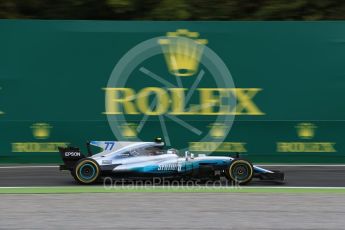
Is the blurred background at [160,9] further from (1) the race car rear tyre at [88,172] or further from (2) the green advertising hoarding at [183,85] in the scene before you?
(1) the race car rear tyre at [88,172]

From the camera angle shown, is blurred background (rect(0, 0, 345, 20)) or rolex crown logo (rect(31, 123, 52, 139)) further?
blurred background (rect(0, 0, 345, 20))

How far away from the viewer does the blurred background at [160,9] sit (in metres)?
18.0

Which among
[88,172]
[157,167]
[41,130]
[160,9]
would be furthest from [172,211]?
[160,9]

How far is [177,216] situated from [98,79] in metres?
7.34

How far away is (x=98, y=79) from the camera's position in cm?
1532

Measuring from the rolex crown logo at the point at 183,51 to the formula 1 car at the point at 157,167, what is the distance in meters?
3.91

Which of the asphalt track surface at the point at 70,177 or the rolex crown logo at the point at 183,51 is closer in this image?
the asphalt track surface at the point at 70,177

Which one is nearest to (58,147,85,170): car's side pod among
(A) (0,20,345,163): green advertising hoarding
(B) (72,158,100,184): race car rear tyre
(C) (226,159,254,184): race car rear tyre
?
(B) (72,158,100,184): race car rear tyre

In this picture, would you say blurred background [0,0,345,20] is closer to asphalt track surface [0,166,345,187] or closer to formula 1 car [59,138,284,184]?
asphalt track surface [0,166,345,187]

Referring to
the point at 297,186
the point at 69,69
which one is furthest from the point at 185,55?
the point at 297,186

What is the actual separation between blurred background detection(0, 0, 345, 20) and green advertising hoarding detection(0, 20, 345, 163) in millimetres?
2727

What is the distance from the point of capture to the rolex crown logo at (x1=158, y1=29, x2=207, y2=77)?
15.4 metres

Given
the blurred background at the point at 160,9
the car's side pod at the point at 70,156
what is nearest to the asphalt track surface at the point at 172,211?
the car's side pod at the point at 70,156

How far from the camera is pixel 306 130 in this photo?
15.2 meters
